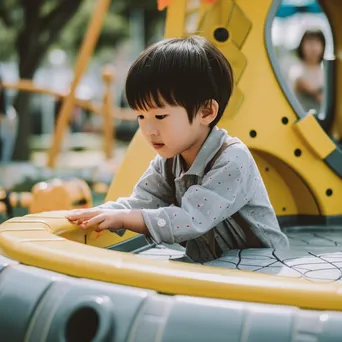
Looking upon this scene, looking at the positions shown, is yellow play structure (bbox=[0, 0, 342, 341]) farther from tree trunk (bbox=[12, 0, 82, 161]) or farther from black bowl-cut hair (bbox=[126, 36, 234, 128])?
tree trunk (bbox=[12, 0, 82, 161])

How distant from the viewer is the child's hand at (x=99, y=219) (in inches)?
60.9

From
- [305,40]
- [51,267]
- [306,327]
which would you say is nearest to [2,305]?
[51,267]

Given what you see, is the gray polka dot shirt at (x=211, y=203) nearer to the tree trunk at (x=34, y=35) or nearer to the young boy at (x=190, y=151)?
the young boy at (x=190, y=151)

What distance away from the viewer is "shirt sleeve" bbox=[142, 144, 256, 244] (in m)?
1.52

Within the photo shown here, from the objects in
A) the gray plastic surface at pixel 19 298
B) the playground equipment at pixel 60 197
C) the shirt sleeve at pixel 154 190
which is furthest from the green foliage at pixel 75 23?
the gray plastic surface at pixel 19 298

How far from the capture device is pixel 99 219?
1.55 meters

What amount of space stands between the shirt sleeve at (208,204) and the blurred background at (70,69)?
3.19ft

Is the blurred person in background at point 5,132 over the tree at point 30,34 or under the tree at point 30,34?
under

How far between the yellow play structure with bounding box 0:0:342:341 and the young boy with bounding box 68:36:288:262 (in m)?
0.08

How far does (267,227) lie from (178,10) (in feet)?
2.92

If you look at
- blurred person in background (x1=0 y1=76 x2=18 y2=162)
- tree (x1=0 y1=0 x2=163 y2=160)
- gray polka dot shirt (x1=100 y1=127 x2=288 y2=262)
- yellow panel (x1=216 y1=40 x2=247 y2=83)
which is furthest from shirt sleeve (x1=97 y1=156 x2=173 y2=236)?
tree (x1=0 y1=0 x2=163 y2=160)

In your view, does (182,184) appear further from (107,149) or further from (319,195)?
(107,149)

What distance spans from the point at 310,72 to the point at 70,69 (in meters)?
13.5

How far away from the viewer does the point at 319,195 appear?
231 cm
